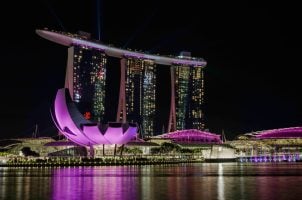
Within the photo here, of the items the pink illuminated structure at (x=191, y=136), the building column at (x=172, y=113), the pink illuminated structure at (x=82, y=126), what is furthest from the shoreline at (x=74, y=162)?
the building column at (x=172, y=113)

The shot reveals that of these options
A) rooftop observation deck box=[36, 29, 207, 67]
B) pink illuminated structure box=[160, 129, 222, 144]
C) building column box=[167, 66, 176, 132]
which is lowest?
pink illuminated structure box=[160, 129, 222, 144]

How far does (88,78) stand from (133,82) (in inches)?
712

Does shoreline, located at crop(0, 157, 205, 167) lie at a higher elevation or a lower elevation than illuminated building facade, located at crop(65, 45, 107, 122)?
lower

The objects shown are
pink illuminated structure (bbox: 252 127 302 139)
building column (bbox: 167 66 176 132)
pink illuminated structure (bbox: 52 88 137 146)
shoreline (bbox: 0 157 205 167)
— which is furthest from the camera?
building column (bbox: 167 66 176 132)

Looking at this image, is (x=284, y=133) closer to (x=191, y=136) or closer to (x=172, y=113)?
(x=191, y=136)

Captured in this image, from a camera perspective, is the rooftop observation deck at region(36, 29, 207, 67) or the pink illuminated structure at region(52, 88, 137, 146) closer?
the pink illuminated structure at region(52, 88, 137, 146)

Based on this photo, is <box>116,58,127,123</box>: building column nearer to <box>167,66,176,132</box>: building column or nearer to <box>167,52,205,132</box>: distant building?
<box>167,66,176,132</box>: building column

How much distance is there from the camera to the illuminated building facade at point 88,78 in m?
113

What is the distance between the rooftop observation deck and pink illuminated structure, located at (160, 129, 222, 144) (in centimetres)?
2008

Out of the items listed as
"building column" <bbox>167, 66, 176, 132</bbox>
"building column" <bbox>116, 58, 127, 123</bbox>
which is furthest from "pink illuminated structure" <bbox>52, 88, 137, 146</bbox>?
"building column" <bbox>167, 66, 176, 132</bbox>

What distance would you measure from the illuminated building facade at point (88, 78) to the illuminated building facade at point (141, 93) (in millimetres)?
8495

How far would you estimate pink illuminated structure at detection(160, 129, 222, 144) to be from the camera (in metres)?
121

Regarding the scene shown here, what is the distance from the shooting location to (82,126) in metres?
78.7

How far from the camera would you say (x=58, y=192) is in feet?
79.1
